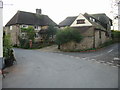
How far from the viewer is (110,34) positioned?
126 feet

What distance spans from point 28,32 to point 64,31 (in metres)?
10.5

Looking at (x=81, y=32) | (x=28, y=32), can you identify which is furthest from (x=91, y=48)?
(x=28, y=32)

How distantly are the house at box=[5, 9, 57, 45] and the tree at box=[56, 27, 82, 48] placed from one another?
443 inches

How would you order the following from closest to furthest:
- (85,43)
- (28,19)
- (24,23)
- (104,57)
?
(104,57)
(85,43)
(24,23)
(28,19)

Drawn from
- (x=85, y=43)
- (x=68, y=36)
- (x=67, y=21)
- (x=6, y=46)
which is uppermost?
(x=67, y=21)

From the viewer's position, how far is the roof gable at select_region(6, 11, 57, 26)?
118 feet

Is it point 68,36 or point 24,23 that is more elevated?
point 24,23

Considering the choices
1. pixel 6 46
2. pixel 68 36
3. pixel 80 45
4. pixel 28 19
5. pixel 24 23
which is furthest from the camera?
pixel 28 19

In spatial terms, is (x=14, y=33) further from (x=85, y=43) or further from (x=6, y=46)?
(x=6, y=46)

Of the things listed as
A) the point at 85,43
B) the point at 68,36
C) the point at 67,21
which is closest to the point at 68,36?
the point at 68,36

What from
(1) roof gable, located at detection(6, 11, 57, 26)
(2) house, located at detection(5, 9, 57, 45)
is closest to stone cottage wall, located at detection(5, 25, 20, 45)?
(2) house, located at detection(5, 9, 57, 45)

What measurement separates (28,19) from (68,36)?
1693 centimetres

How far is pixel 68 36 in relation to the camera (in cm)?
2506

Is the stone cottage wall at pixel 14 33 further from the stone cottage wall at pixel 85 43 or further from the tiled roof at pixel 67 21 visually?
the stone cottage wall at pixel 85 43
